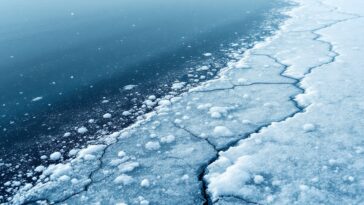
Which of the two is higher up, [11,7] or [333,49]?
[11,7]

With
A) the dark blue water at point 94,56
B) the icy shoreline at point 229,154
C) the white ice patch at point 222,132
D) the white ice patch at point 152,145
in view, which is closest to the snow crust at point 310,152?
the icy shoreline at point 229,154

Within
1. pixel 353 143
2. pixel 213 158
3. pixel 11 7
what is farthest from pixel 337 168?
pixel 11 7

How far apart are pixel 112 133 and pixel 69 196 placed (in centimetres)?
83

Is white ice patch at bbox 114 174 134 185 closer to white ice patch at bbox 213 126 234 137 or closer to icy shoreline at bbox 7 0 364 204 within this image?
icy shoreline at bbox 7 0 364 204

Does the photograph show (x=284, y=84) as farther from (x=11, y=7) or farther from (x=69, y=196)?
(x=11, y=7)

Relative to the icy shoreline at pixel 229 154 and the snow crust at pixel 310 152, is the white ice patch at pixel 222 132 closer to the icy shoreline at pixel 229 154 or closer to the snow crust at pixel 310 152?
the icy shoreline at pixel 229 154

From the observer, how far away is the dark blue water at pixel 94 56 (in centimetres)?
326

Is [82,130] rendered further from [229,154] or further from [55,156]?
[229,154]

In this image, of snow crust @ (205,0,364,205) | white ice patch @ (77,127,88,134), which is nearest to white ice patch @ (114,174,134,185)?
snow crust @ (205,0,364,205)

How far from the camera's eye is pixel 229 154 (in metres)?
2.69

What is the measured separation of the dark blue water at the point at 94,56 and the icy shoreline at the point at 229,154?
1.05 feet

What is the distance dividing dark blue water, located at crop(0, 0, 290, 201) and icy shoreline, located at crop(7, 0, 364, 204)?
321 millimetres

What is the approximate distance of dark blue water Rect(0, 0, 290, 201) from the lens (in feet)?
10.7

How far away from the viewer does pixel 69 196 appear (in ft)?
7.80
